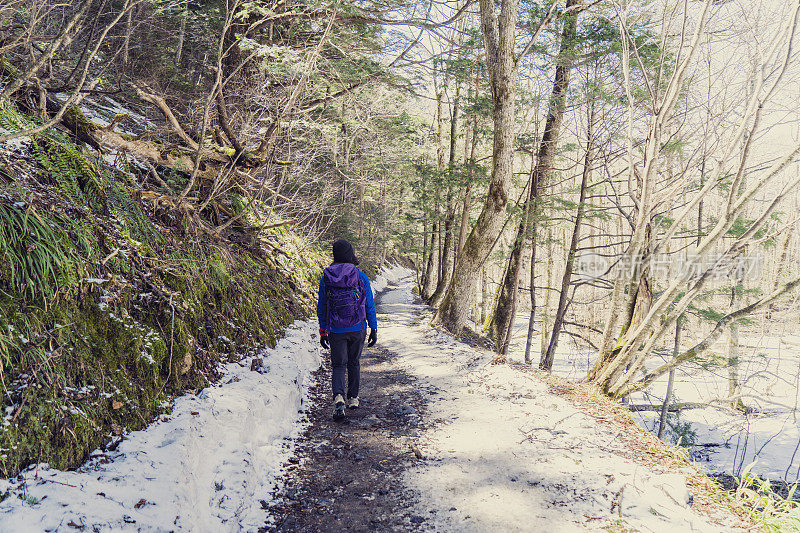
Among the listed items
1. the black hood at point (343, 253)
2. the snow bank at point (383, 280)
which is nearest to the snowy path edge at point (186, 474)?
the black hood at point (343, 253)

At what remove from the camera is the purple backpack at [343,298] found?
4.93 m

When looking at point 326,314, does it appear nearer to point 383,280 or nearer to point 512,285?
point 512,285

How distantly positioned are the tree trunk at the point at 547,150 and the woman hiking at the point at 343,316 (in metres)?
6.89

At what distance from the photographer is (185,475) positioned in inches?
106

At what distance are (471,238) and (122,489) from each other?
750cm

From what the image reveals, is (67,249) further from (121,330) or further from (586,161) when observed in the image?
(586,161)

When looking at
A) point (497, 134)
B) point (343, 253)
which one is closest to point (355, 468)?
point (343, 253)

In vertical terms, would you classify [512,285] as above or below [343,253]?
below

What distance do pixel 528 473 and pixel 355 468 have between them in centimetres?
160

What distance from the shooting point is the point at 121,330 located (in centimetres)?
324

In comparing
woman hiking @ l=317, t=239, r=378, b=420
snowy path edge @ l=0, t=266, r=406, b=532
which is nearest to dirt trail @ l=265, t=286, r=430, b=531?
snowy path edge @ l=0, t=266, r=406, b=532

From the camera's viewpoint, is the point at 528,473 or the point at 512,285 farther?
the point at 512,285

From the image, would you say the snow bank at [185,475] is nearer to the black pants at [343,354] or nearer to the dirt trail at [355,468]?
the dirt trail at [355,468]

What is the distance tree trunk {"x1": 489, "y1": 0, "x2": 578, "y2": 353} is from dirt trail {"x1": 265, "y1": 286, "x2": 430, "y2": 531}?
599 cm
